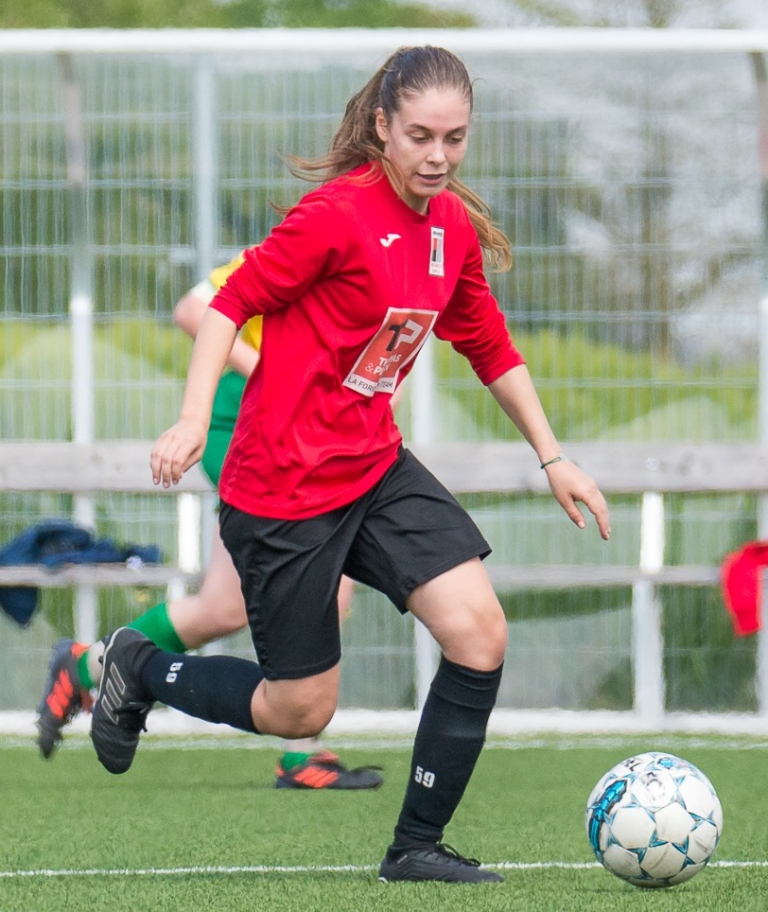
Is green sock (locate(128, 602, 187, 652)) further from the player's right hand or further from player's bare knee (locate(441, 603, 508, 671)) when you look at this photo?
the player's right hand

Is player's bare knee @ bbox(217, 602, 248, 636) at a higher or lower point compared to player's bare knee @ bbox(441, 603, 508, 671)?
lower

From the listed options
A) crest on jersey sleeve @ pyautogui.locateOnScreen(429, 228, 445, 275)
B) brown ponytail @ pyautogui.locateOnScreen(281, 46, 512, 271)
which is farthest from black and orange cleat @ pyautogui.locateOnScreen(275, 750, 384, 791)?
crest on jersey sleeve @ pyautogui.locateOnScreen(429, 228, 445, 275)

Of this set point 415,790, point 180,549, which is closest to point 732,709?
point 180,549

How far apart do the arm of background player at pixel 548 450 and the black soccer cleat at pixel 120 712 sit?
3.74 feet

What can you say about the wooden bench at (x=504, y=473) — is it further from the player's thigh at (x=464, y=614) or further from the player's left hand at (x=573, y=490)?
the player's thigh at (x=464, y=614)

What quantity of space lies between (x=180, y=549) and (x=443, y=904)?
13.2ft

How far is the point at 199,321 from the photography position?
5387mm

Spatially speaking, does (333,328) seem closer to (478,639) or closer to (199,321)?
(478,639)

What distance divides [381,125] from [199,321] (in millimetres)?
1681

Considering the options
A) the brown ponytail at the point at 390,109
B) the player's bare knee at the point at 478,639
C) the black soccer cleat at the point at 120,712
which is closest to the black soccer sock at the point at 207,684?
the black soccer cleat at the point at 120,712

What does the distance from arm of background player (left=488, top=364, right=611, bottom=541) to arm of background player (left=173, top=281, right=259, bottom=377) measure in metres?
1.31

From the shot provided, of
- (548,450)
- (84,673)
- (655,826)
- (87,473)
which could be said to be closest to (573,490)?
(548,450)

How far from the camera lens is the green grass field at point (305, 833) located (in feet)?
12.2

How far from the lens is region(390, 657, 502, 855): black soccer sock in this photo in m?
3.88
